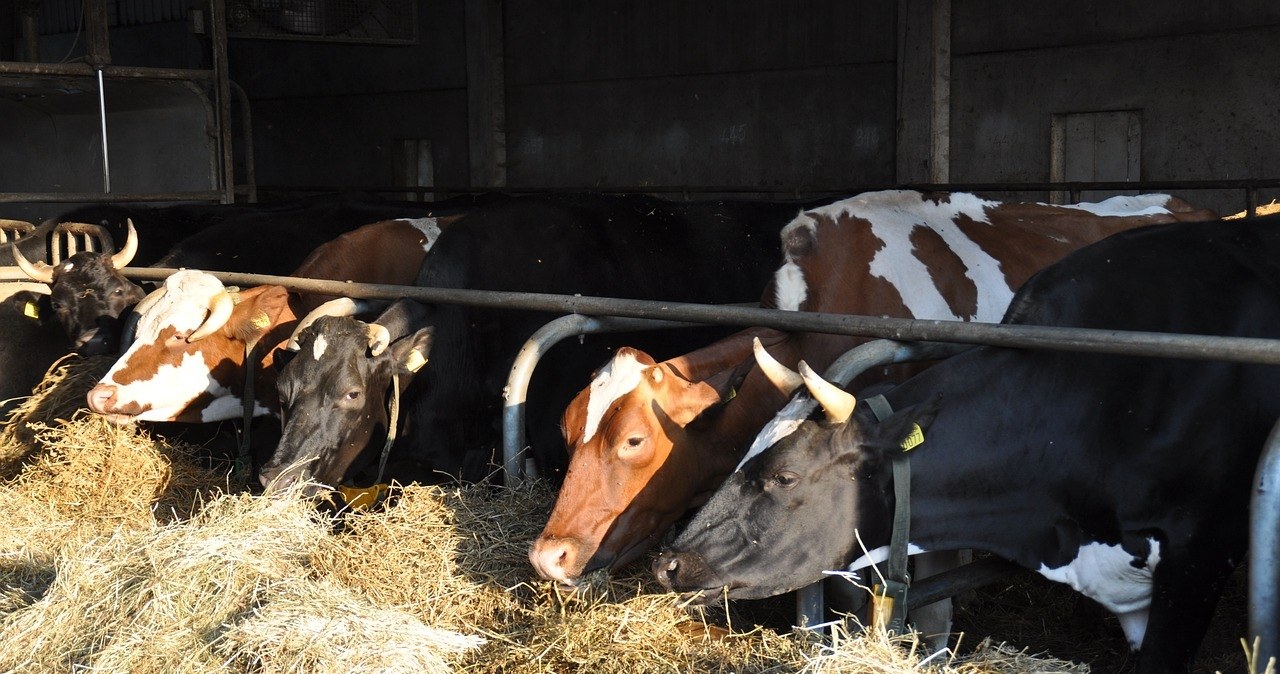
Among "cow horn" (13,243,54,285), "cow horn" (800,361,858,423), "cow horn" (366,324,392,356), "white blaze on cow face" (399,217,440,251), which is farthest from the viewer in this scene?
"cow horn" (13,243,54,285)

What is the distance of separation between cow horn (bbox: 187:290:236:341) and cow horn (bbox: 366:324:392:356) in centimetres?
100

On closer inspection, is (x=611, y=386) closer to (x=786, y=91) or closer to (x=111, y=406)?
(x=111, y=406)

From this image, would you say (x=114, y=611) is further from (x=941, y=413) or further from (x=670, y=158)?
(x=670, y=158)

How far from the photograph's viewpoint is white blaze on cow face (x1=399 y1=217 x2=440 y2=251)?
6.20m

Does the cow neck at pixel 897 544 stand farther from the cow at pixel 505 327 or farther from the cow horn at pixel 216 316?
the cow horn at pixel 216 316

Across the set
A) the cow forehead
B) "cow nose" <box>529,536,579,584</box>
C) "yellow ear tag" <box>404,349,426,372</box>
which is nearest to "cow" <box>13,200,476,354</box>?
the cow forehead

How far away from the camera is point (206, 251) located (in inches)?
273

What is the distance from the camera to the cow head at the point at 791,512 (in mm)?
3076

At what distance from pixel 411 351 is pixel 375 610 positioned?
1878 mm

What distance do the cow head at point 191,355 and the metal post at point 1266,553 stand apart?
3994mm

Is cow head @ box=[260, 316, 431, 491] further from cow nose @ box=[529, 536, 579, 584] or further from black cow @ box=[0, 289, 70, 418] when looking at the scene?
black cow @ box=[0, 289, 70, 418]

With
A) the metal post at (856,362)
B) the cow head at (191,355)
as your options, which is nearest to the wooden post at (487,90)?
the cow head at (191,355)

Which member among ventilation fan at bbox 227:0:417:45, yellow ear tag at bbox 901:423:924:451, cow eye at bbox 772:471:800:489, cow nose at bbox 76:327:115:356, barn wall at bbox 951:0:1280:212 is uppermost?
ventilation fan at bbox 227:0:417:45

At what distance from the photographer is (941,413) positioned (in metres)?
3.28
